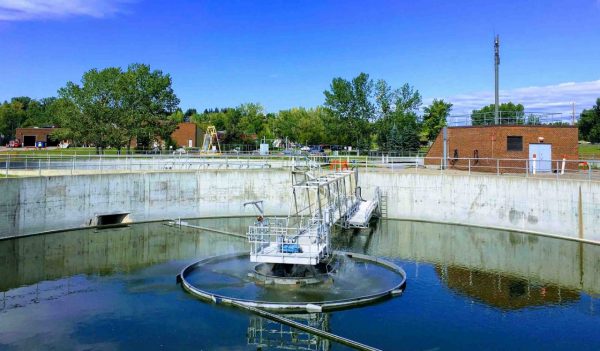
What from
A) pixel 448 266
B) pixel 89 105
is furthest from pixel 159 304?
pixel 89 105

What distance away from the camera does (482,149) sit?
→ 36656 millimetres

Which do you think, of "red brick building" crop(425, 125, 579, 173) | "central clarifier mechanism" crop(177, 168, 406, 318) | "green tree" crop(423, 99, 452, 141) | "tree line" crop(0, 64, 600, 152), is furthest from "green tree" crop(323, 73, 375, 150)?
"central clarifier mechanism" crop(177, 168, 406, 318)

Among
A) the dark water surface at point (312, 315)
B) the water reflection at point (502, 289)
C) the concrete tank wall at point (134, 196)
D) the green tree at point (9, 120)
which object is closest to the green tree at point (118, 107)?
the concrete tank wall at point (134, 196)

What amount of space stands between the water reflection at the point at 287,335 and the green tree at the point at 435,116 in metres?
63.1

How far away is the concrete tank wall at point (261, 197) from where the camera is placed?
1112 inches

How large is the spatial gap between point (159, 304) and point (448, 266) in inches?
504

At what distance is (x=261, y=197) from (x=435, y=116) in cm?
4650

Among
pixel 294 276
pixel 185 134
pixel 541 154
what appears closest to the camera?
pixel 294 276

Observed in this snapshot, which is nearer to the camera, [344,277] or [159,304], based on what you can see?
[159,304]

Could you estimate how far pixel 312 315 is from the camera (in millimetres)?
16609

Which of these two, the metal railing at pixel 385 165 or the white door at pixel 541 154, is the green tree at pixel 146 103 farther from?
the white door at pixel 541 154

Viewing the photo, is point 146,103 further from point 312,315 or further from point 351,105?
point 312,315

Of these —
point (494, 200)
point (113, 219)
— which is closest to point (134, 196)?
point (113, 219)

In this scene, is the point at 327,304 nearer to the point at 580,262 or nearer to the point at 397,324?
the point at 397,324
